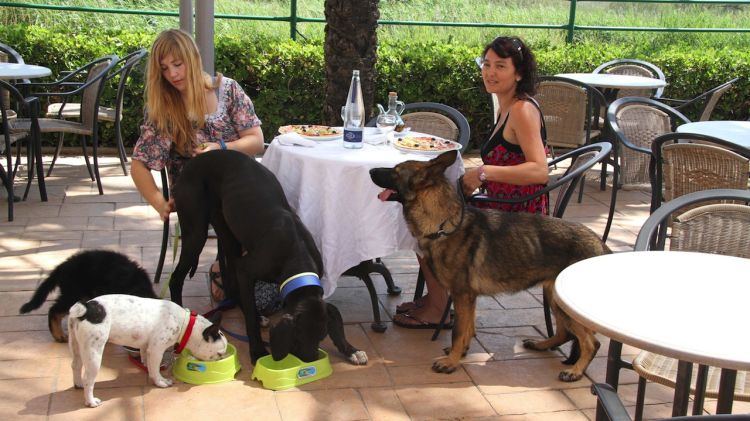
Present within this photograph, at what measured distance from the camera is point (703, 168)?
4.05 m

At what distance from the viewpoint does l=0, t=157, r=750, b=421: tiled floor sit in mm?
3324

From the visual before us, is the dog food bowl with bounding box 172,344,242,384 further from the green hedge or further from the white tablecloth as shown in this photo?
the green hedge

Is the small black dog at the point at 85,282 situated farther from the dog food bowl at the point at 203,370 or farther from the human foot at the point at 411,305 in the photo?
the human foot at the point at 411,305

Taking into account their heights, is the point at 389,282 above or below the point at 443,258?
below

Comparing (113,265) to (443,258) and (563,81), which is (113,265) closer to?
(443,258)

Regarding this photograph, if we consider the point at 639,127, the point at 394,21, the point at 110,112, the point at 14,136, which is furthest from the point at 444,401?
the point at 394,21

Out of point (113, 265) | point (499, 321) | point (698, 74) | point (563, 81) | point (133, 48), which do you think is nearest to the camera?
point (113, 265)

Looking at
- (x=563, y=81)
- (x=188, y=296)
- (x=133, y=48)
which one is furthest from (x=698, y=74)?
(x=188, y=296)

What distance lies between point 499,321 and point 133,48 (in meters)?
5.03

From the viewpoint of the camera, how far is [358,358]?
12.3 feet

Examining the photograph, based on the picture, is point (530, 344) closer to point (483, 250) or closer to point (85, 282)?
point (483, 250)

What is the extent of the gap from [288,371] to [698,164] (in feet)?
7.27

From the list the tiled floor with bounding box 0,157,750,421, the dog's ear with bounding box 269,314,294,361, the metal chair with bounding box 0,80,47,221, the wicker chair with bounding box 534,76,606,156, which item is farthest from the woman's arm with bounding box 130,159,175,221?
the wicker chair with bounding box 534,76,606,156

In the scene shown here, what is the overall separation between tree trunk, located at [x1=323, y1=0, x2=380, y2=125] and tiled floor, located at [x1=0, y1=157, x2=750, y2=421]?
2.02 metres
